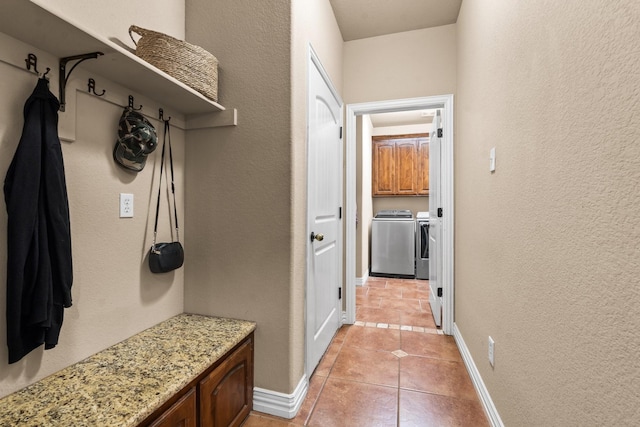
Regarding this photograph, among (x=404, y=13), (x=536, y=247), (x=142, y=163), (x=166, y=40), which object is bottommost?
(x=536, y=247)

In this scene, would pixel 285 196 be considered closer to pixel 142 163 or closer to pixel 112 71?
pixel 142 163

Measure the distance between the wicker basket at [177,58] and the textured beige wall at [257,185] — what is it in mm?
173

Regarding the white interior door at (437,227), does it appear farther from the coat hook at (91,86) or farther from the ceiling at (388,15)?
the coat hook at (91,86)

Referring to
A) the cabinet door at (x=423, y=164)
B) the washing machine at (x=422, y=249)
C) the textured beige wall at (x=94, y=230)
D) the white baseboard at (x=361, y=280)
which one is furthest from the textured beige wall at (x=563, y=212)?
the cabinet door at (x=423, y=164)

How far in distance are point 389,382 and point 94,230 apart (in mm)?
1831

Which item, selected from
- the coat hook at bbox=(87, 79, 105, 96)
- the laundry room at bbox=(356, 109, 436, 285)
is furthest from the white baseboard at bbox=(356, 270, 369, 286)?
the coat hook at bbox=(87, 79, 105, 96)

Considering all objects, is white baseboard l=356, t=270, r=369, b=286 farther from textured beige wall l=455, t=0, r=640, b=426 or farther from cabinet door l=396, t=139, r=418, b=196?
textured beige wall l=455, t=0, r=640, b=426

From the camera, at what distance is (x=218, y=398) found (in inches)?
52.4

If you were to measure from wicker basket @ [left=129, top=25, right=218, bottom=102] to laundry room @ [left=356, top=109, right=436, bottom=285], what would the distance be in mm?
2860

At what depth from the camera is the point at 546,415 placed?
1.00 meters

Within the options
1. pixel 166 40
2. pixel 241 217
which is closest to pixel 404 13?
pixel 166 40

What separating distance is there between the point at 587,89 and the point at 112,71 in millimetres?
1638

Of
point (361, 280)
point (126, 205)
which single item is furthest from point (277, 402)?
point (361, 280)

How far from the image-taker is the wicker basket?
1358 millimetres
